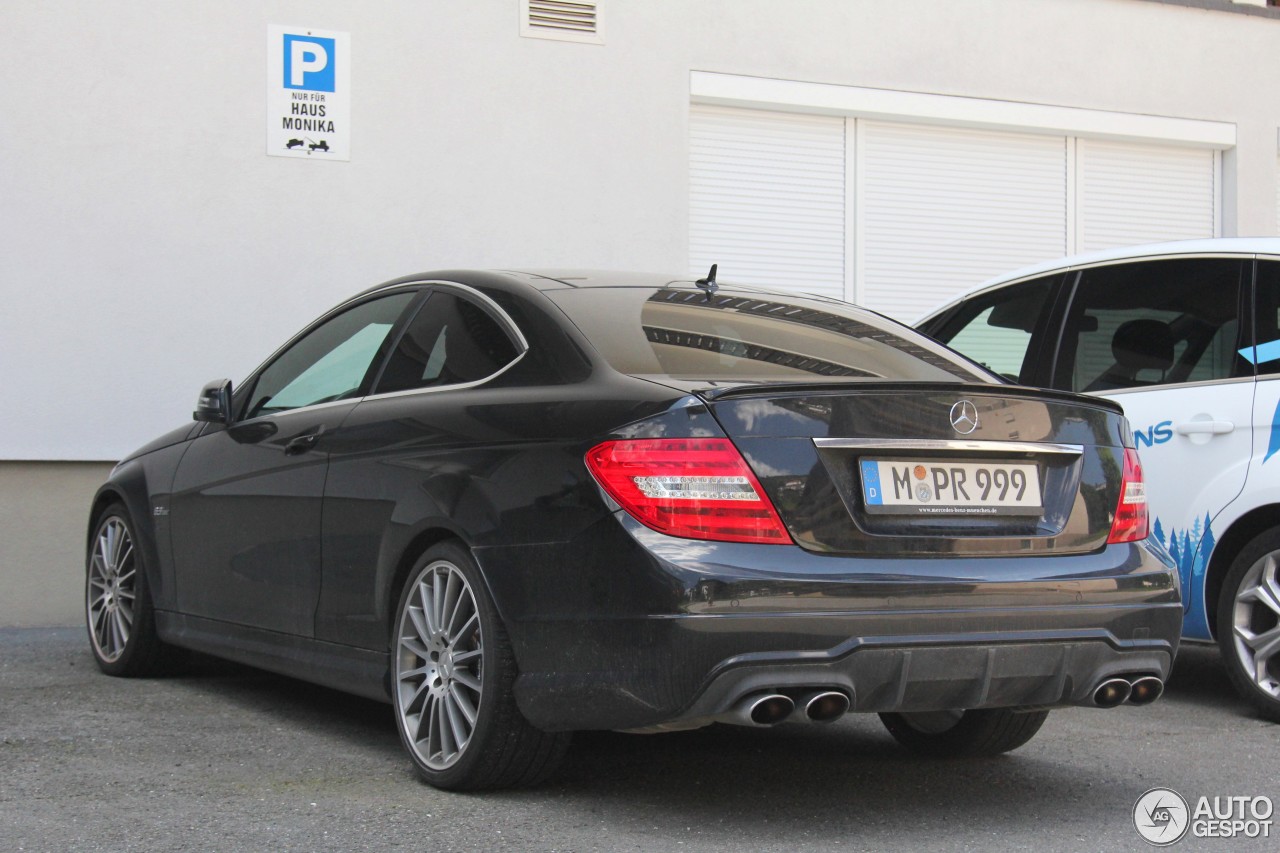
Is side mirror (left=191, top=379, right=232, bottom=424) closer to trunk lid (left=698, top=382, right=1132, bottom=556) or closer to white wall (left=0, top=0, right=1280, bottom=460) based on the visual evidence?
trunk lid (left=698, top=382, right=1132, bottom=556)

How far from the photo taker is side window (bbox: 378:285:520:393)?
4.51 meters

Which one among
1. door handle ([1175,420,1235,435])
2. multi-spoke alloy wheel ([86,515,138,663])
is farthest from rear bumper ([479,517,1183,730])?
multi-spoke alloy wheel ([86,515,138,663])

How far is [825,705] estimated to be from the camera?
143 inches

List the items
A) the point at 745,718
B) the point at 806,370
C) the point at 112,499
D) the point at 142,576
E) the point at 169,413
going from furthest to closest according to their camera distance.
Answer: the point at 169,413
the point at 112,499
the point at 142,576
the point at 806,370
the point at 745,718

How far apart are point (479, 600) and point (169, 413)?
5507 mm

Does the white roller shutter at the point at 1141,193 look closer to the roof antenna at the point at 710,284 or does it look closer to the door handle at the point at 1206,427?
the door handle at the point at 1206,427

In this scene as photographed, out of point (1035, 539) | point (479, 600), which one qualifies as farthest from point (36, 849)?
point (1035, 539)

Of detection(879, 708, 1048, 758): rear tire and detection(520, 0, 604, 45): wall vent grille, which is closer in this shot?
detection(879, 708, 1048, 758): rear tire

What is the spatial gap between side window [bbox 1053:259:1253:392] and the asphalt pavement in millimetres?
1332

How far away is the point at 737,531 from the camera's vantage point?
363 cm

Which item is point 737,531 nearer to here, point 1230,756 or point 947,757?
A: point 947,757

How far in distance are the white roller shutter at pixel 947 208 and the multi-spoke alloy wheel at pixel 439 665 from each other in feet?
23.3

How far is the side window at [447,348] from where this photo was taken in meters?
4.51

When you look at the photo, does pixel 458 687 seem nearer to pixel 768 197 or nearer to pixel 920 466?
pixel 920 466
